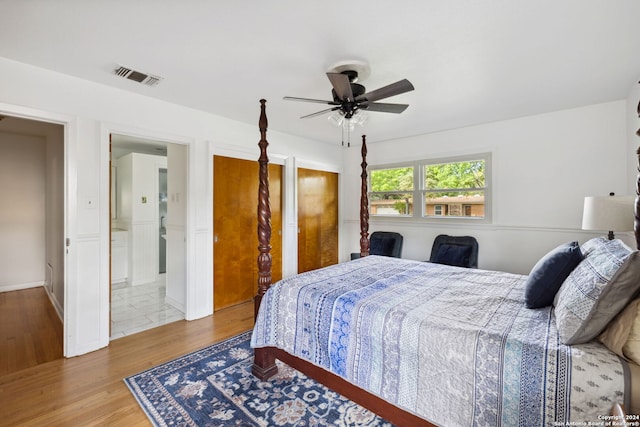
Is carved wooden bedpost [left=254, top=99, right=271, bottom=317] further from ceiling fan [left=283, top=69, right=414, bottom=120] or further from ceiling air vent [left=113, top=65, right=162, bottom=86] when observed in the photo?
ceiling air vent [left=113, top=65, right=162, bottom=86]

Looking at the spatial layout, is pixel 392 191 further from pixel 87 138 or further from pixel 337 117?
pixel 87 138

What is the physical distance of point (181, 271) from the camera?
369 centimetres

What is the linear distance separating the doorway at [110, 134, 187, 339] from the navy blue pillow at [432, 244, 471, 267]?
3.46 meters

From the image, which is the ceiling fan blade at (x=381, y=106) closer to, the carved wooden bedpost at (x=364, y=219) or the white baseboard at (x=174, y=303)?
the carved wooden bedpost at (x=364, y=219)

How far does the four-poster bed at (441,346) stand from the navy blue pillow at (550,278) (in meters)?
0.06

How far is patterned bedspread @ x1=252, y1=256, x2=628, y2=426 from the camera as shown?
1169 mm

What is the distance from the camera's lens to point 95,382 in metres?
2.22

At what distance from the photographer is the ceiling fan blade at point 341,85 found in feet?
6.66

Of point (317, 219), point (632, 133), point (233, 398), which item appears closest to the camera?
point (233, 398)

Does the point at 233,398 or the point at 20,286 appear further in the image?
the point at 20,286

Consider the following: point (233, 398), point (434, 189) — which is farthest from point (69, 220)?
point (434, 189)

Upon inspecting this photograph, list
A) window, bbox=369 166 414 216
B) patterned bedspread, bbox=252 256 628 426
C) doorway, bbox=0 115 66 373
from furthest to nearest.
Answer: window, bbox=369 166 414 216 → doorway, bbox=0 115 66 373 → patterned bedspread, bbox=252 256 628 426

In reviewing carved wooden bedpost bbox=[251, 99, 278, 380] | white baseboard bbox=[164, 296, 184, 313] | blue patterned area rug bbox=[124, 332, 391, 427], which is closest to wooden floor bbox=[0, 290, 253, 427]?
blue patterned area rug bbox=[124, 332, 391, 427]

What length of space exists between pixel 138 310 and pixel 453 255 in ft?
14.0
